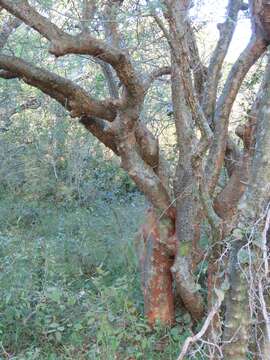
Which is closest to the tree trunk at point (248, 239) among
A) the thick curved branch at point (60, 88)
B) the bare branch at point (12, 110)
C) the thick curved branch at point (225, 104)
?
the thick curved branch at point (225, 104)

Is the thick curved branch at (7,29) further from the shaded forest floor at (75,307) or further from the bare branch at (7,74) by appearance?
the shaded forest floor at (75,307)

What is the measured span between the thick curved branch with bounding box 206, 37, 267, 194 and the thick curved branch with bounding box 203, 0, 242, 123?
0.09 meters

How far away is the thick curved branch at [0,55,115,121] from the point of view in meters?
3.61

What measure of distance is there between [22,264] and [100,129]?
1337 millimetres

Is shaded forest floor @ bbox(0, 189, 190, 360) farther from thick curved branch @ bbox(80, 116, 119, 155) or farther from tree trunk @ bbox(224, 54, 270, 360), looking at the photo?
tree trunk @ bbox(224, 54, 270, 360)

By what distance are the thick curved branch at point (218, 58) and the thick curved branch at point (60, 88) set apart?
779mm

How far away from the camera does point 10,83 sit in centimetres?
757

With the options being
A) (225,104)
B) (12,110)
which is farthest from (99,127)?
(12,110)

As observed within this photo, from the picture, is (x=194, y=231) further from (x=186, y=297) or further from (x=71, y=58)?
(x=71, y=58)

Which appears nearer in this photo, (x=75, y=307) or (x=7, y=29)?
(x=75, y=307)

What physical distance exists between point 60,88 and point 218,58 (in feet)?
4.16

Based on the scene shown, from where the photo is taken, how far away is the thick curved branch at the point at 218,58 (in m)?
3.92

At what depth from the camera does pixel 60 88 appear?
370 cm

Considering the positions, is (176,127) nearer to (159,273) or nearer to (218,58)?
(218,58)
